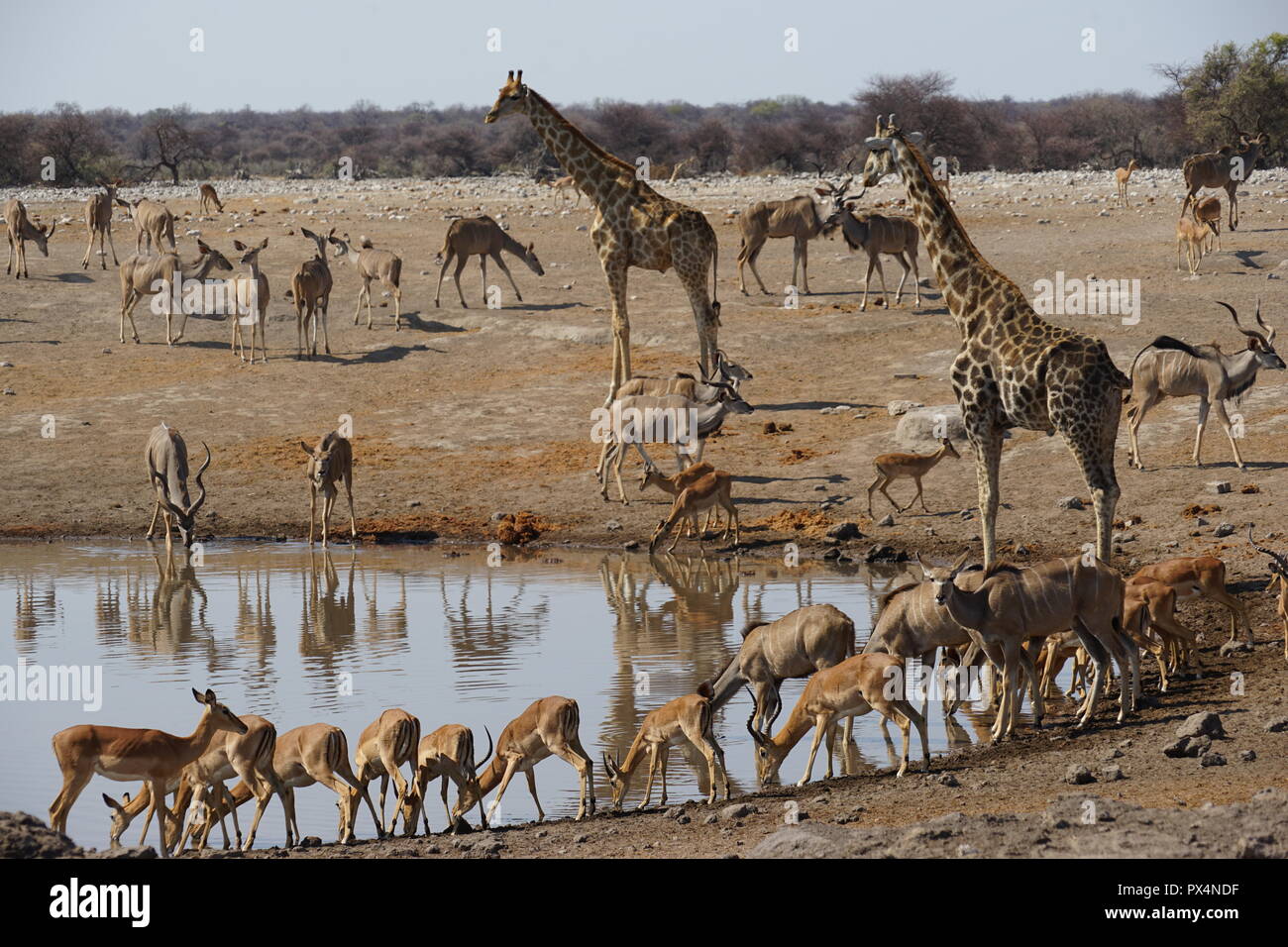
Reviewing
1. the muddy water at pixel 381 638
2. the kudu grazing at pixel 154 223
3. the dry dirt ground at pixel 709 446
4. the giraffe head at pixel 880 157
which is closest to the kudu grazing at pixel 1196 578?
the dry dirt ground at pixel 709 446

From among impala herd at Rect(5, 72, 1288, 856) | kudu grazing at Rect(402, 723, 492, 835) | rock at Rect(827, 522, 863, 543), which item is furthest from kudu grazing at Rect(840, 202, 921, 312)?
kudu grazing at Rect(402, 723, 492, 835)

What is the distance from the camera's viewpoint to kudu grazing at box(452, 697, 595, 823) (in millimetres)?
9805

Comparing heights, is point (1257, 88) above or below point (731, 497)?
above

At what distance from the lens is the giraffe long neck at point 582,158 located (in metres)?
21.4

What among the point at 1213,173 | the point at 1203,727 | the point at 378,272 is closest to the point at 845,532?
the point at 1203,727

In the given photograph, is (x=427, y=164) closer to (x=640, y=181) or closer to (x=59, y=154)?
(x=59, y=154)

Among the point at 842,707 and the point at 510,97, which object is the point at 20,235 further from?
the point at 842,707

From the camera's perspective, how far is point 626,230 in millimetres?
21391

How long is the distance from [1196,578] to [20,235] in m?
23.7

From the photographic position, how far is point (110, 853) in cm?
775

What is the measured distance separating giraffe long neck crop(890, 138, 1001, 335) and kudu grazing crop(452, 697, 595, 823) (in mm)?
5639

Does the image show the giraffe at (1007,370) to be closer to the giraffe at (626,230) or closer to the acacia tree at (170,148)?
the giraffe at (626,230)
